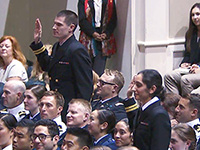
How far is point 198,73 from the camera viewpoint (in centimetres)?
675

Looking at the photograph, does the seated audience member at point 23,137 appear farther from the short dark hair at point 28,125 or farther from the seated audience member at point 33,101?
the seated audience member at point 33,101

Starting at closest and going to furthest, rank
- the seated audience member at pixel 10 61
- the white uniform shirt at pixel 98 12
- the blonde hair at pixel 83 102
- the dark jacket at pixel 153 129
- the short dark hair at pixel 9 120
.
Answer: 1. the dark jacket at pixel 153 129
2. the blonde hair at pixel 83 102
3. the short dark hair at pixel 9 120
4. the seated audience member at pixel 10 61
5. the white uniform shirt at pixel 98 12

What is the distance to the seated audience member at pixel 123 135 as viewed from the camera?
191 inches

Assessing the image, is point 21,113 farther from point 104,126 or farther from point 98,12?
point 98,12

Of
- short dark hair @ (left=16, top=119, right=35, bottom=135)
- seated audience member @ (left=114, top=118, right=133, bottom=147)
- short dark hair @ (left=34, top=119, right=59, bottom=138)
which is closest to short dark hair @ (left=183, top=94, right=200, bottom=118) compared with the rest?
seated audience member @ (left=114, top=118, right=133, bottom=147)

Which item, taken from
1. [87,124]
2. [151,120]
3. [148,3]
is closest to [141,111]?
[151,120]

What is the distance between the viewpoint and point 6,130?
5141mm

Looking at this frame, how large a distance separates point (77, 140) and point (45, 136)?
0.35 metres

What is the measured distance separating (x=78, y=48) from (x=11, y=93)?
955 millimetres

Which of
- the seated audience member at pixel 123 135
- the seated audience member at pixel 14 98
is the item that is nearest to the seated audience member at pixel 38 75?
the seated audience member at pixel 14 98

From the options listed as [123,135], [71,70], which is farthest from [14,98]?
[123,135]

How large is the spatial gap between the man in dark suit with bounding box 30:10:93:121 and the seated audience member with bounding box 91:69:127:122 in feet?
0.90

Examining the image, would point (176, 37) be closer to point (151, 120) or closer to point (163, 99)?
point (163, 99)

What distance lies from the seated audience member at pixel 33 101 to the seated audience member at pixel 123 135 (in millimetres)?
986
